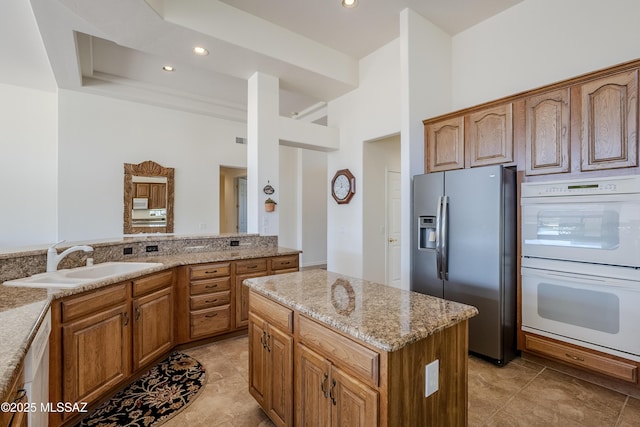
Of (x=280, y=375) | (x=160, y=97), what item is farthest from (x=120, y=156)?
(x=280, y=375)

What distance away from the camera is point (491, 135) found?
291cm

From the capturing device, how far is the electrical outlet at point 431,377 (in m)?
1.22

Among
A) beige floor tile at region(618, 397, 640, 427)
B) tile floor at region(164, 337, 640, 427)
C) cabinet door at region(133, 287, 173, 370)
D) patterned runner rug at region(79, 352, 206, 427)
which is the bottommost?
tile floor at region(164, 337, 640, 427)

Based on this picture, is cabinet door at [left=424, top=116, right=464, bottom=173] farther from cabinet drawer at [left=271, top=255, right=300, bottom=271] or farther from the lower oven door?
cabinet drawer at [left=271, top=255, right=300, bottom=271]

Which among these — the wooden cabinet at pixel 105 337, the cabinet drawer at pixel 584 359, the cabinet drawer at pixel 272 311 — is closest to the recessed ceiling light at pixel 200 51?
the wooden cabinet at pixel 105 337

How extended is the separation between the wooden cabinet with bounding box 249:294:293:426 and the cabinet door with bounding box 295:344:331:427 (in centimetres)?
7

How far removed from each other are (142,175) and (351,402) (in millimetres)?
5230

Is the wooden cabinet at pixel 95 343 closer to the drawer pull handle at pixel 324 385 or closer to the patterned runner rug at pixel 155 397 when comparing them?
the patterned runner rug at pixel 155 397

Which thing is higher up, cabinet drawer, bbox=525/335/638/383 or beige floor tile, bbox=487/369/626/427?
cabinet drawer, bbox=525/335/638/383

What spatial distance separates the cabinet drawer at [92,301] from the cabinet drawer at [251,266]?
110 cm

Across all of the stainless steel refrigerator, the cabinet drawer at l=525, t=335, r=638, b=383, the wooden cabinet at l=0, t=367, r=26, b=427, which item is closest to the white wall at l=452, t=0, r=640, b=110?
the stainless steel refrigerator

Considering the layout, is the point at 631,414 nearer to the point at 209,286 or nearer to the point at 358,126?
the point at 209,286

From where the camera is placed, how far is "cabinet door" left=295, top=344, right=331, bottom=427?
1.35 meters

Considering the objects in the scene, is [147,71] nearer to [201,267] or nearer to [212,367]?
[201,267]
